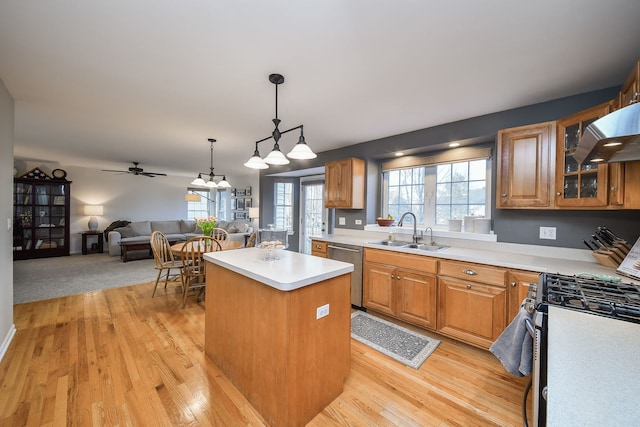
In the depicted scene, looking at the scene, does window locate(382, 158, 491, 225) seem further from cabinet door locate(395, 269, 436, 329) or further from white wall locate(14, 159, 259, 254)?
white wall locate(14, 159, 259, 254)

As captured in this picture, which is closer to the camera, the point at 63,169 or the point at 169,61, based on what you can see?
the point at 169,61

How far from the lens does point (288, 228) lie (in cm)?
633

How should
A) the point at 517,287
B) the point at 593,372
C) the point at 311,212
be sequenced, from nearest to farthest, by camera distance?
the point at 593,372
the point at 517,287
the point at 311,212

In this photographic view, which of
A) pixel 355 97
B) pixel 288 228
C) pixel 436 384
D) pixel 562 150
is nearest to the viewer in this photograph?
pixel 436 384

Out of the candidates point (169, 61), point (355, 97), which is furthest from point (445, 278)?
point (169, 61)

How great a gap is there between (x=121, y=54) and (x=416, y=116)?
2.65 meters

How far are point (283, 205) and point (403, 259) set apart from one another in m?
4.13

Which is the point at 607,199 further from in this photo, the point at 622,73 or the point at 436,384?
the point at 436,384

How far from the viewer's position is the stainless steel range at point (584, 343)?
0.61 metres

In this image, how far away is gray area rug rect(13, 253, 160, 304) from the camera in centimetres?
381

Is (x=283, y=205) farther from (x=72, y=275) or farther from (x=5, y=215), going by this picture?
(x=5, y=215)

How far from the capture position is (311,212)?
5.92 meters

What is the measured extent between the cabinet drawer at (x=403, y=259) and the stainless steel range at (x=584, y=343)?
121 centimetres

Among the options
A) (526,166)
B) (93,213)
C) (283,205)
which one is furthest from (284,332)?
(93,213)
